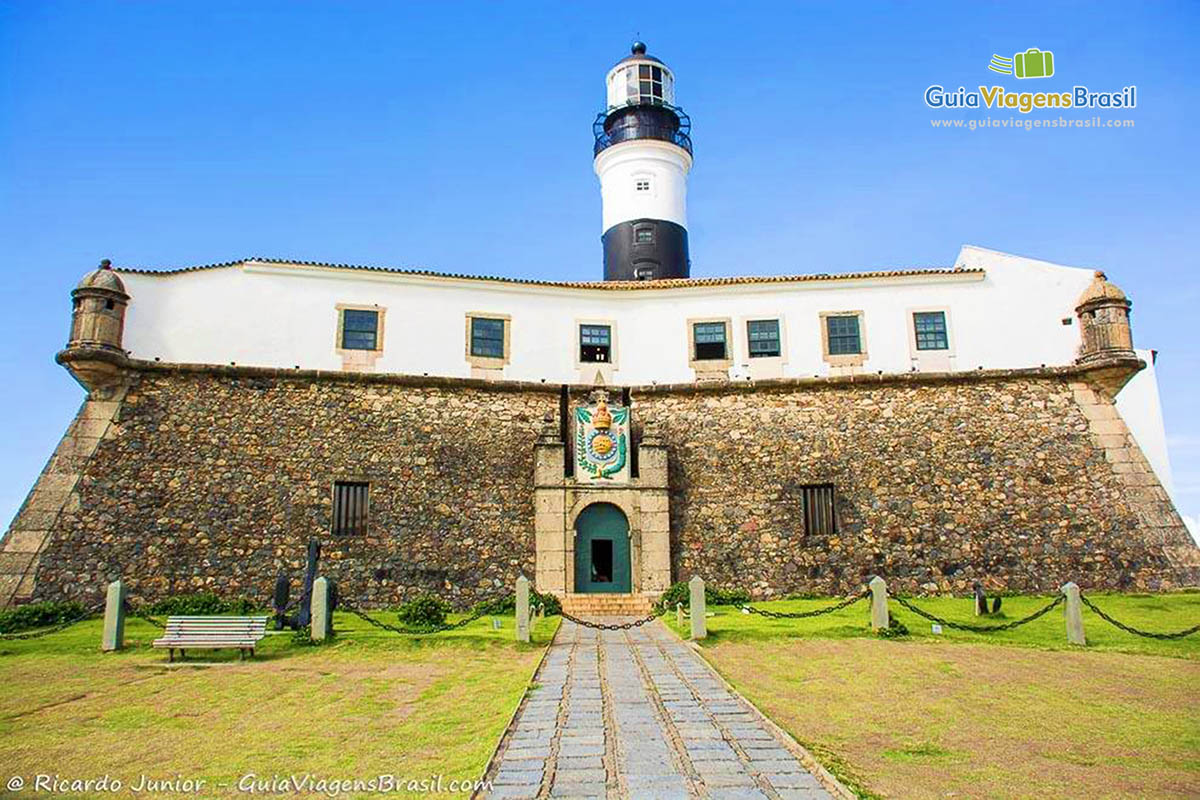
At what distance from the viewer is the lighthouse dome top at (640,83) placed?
30.1 meters

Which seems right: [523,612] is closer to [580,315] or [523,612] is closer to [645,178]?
[580,315]

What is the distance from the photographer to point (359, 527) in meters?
19.0

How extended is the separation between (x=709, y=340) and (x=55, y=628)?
15.8m

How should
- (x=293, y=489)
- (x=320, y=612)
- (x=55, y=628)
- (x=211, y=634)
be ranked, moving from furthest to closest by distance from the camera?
(x=293, y=489)
(x=55, y=628)
(x=320, y=612)
(x=211, y=634)

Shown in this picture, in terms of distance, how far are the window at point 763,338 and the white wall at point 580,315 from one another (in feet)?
0.65

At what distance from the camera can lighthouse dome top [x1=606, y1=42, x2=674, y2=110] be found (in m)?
30.1

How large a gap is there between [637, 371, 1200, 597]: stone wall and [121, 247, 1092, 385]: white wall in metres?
0.89

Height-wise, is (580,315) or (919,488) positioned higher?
(580,315)

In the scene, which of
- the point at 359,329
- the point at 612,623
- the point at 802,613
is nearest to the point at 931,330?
the point at 802,613

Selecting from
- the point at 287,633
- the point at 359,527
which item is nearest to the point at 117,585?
the point at 287,633

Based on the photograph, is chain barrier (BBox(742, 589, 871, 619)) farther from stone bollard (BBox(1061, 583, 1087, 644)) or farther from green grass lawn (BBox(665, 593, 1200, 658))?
stone bollard (BBox(1061, 583, 1087, 644))

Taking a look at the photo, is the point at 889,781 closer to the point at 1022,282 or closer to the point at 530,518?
the point at 530,518

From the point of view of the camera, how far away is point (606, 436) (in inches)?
790

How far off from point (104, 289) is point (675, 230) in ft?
58.2
